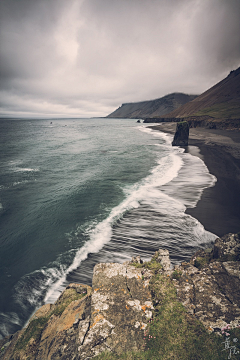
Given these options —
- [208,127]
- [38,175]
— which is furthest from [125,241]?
[208,127]

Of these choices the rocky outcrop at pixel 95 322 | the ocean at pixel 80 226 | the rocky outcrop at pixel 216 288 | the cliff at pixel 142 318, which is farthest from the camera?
the ocean at pixel 80 226

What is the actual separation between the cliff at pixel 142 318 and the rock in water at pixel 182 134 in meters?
48.4

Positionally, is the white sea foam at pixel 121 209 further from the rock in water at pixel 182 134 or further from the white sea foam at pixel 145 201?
the rock in water at pixel 182 134

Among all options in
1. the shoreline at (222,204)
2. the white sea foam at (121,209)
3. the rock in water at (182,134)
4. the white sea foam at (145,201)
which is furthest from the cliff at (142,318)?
the rock in water at (182,134)

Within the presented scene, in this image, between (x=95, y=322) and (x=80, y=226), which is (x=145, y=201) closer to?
(x=80, y=226)

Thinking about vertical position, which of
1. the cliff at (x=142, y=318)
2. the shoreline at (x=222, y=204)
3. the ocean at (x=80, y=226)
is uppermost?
the cliff at (x=142, y=318)

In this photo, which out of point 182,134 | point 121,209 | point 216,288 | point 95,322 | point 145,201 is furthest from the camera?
point 182,134

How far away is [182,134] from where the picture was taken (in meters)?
49.8

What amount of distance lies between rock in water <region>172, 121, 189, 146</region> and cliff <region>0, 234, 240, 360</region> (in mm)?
48379

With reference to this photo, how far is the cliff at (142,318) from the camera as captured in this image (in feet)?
14.9

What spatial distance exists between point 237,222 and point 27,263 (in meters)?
17.9

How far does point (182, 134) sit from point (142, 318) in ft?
171

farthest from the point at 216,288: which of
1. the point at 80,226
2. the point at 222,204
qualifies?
the point at 222,204

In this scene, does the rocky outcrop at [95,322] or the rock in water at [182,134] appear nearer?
the rocky outcrop at [95,322]
